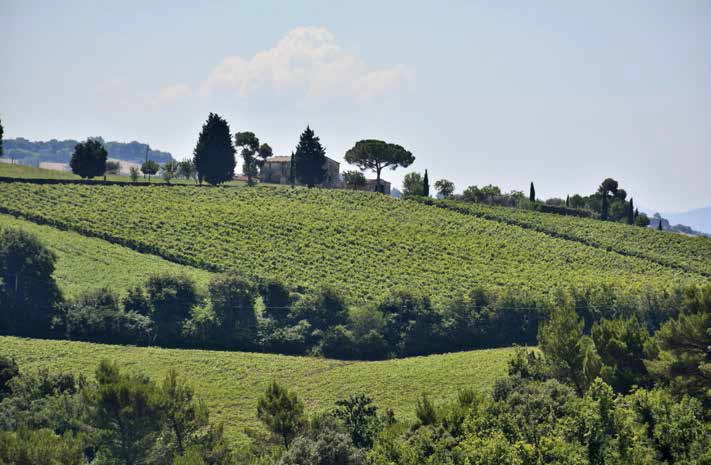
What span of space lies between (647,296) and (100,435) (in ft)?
169

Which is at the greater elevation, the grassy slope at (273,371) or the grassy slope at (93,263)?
the grassy slope at (93,263)

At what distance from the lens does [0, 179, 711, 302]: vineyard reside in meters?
82.6

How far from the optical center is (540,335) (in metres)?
57.0

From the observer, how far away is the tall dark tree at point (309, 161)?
407 ft

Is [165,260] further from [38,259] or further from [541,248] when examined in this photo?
[541,248]

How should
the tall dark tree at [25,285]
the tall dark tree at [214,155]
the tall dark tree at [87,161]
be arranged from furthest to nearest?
the tall dark tree at [214,155], the tall dark tree at [87,161], the tall dark tree at [25,285]

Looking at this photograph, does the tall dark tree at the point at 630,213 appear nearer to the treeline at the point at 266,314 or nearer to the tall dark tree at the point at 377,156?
the tall dark tree at the point at 377,156

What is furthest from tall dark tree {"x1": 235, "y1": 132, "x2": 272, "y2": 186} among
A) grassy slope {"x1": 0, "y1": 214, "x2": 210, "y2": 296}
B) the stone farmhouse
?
grassy slope {"x1": 0, "y1": 214, "x2": 210, "y2": 296}

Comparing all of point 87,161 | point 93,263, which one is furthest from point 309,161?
point 93,263

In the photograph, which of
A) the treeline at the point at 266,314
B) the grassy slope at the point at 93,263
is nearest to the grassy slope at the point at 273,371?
the treeline at the point at 266,314

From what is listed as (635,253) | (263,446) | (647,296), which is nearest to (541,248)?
(635,253)

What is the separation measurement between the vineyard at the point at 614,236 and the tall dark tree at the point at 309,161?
1771cm

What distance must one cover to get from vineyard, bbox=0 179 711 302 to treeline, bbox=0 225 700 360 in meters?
4.77

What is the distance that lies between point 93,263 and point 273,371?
22.8 meters
